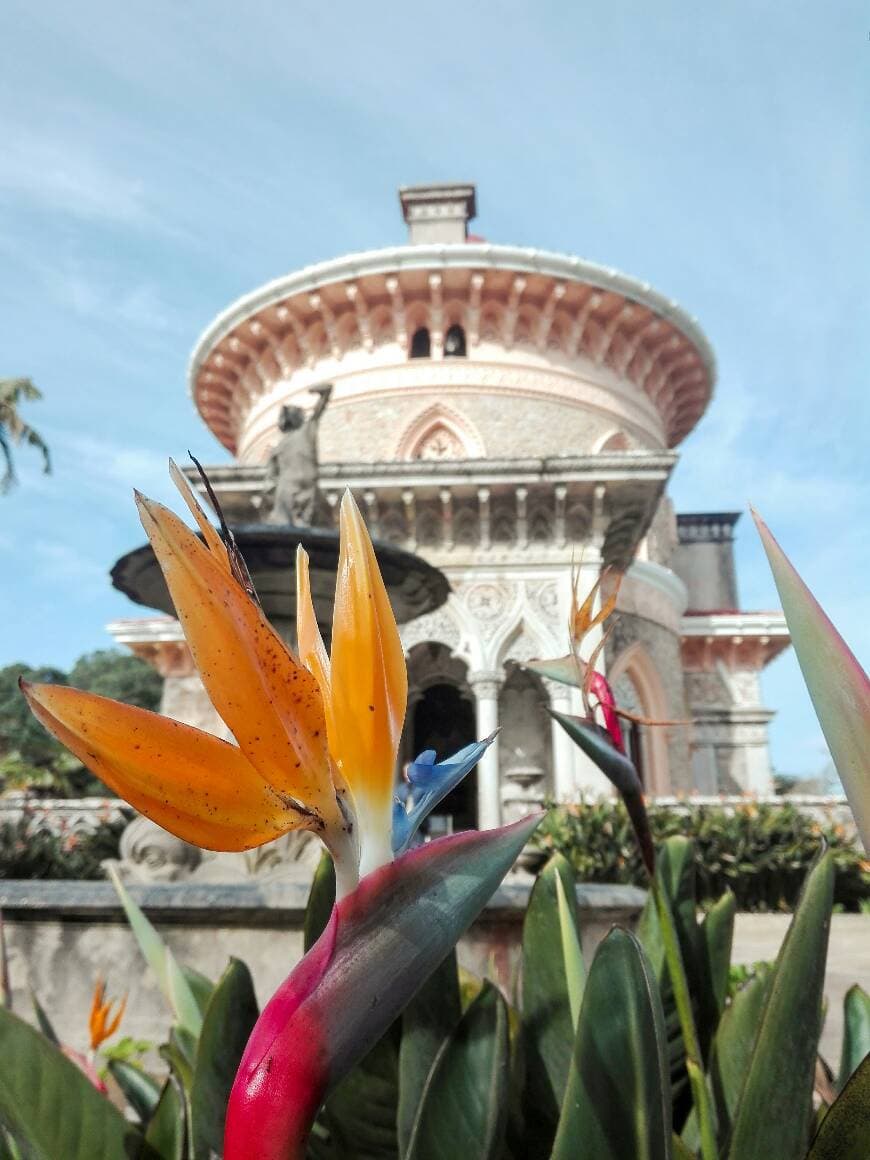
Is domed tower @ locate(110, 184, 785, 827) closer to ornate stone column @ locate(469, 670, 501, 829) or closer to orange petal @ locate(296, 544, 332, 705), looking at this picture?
ornate stone column @ locate(469, 670, 501, 829)

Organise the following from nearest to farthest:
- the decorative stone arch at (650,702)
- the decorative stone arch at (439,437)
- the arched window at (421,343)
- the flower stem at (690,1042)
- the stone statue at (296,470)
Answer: the flower stem at (690,1042) → the stone statue at (296,470) → the decorative stone arch at (439,437) → the decorative stone arch at (650,702) → the arched window at (421,343)

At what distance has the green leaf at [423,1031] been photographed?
3.04 feet

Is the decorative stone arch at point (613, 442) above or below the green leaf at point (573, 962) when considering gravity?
above

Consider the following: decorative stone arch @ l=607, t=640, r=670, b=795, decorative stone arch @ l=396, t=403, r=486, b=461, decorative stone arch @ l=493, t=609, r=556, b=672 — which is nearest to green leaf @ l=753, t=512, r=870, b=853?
decorative stone arch @ l=493, t=609, r=556, b=672

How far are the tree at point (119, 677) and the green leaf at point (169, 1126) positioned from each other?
31.8m

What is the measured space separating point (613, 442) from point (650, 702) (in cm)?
493

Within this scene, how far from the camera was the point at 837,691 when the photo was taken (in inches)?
17.3

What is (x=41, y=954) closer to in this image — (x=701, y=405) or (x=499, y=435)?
(x=499, y=435)

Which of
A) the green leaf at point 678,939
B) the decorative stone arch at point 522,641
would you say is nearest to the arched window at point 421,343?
the decorative stone arch at point 522,641

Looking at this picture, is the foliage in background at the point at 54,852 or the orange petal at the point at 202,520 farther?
the foliage in background at the point at 54,852

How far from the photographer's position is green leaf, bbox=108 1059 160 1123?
132cm

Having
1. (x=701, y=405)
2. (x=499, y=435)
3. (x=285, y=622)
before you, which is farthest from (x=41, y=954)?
(x=701, y=405)

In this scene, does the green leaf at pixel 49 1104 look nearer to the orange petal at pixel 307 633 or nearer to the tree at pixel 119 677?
the orange petal at pixel 307 633

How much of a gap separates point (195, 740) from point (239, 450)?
1887cm
